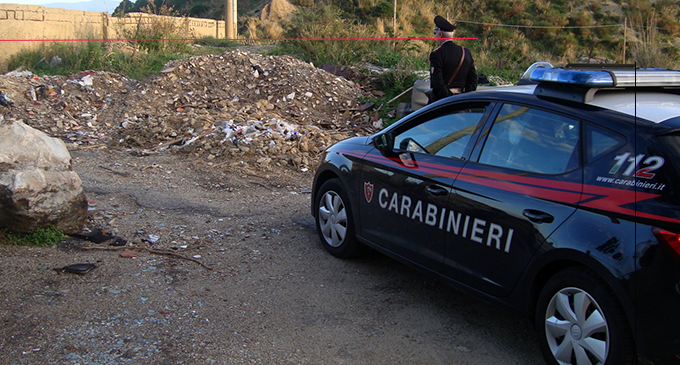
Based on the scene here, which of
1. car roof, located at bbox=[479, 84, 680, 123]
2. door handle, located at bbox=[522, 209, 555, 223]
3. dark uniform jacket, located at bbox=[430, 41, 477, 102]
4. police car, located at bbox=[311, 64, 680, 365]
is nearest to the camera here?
police car, located at bbox=[311, 64, 680, 365]

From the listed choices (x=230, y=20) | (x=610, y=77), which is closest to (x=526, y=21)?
(x=230, y=20)

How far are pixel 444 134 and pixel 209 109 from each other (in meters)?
7.89

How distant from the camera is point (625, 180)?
9.40 ft

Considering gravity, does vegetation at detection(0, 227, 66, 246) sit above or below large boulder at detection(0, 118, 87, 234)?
below

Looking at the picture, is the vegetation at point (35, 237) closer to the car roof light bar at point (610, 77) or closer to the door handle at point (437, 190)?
the door handle at point (437, 190)

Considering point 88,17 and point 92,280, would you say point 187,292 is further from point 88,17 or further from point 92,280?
point 88,17

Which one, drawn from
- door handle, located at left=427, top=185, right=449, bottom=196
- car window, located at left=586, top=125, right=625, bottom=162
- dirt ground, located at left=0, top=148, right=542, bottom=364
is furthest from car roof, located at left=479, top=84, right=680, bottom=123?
dirt ground, located at left=0, top=148, right=542, bottom=364

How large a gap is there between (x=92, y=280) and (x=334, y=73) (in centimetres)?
975

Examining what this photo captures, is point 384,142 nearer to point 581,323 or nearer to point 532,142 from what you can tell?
point 532,142

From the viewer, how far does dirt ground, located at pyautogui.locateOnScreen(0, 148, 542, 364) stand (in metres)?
3.57

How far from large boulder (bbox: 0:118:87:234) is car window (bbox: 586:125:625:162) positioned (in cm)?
438

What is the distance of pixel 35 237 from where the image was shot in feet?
16.8

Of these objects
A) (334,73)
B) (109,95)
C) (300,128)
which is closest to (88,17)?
(109,95)

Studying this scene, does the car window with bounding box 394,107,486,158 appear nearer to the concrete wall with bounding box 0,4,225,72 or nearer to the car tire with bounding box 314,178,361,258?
the car tire with bounding box 314,178,361,258
